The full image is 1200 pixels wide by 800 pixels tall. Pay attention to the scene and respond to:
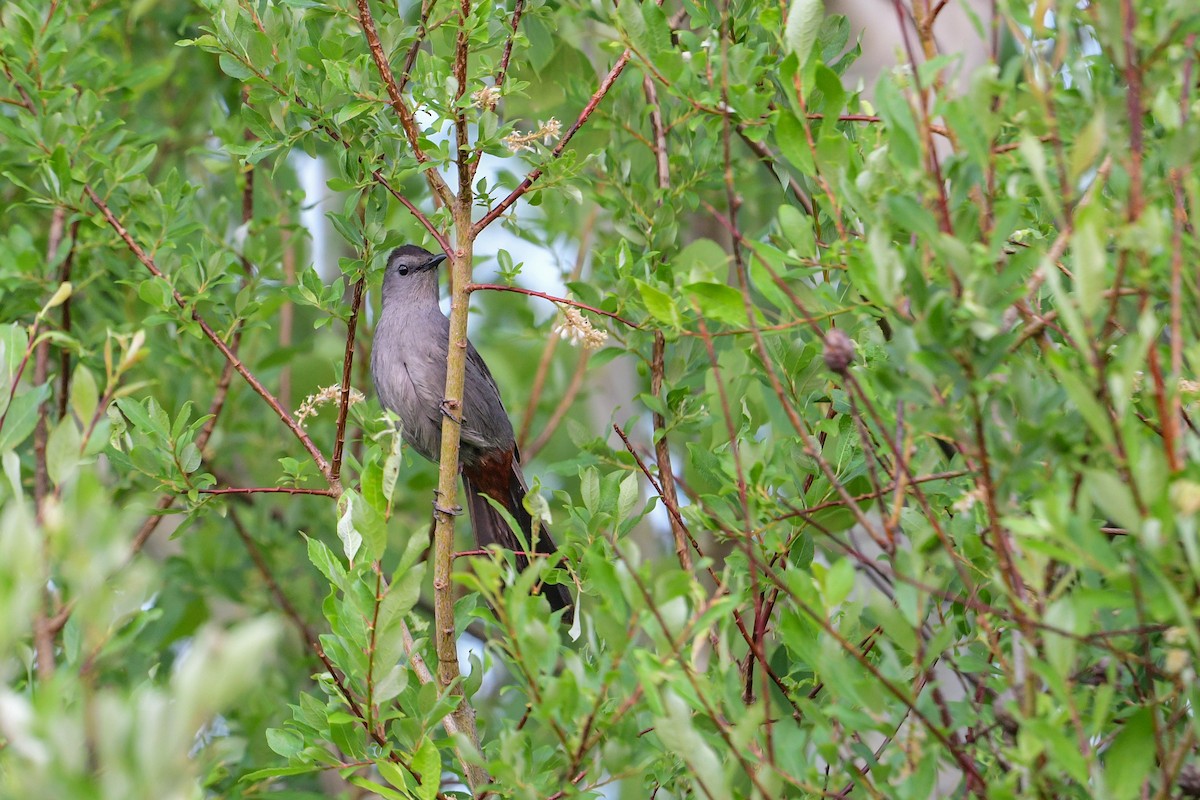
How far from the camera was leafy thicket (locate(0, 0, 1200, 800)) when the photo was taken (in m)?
1.97

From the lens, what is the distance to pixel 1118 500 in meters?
1.89

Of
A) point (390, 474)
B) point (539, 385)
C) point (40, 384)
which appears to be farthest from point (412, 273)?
point (390, 474)

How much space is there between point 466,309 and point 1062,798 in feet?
6.78

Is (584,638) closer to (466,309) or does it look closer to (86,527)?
(466,309)

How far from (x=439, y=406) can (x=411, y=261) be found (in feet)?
3.71

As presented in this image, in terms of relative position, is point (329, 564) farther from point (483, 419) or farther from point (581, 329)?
point (483, 419)

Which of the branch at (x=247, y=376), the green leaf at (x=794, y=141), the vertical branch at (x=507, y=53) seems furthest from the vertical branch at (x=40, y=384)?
the green leaf at (x=794, y=141)

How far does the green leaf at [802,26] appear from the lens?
2.74 m

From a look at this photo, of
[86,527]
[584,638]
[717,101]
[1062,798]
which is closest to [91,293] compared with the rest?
[584,638]

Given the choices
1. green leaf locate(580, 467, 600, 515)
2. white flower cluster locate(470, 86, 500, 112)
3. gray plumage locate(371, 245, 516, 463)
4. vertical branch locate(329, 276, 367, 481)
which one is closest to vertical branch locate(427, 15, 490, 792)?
white flower cluster locate(470, 86, 500, 112)

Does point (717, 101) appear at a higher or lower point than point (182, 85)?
lower

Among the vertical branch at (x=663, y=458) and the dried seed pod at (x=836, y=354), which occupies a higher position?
the dried seed pod at (x=836, y=354)

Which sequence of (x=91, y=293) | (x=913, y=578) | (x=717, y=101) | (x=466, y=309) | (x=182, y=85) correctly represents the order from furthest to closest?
(x=182, y=85) → (x=91, y=293) → (x=466, y=309) → (x=717, y=101) → (x=913, y=578)

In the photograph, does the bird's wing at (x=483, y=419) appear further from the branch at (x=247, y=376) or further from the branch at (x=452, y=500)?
the branch at (x=452, y=500)
